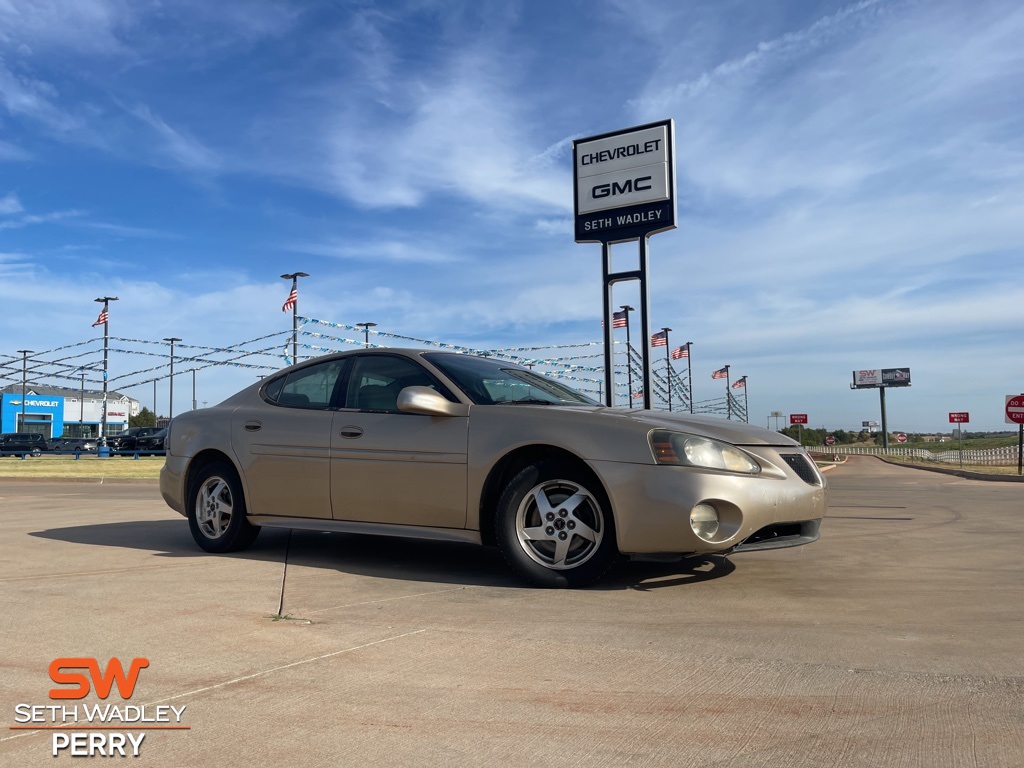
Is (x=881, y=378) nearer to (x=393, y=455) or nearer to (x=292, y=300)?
(x=292, y=300)

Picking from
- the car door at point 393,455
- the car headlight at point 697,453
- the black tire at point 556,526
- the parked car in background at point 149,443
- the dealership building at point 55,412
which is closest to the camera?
the car headlight at point 697,453

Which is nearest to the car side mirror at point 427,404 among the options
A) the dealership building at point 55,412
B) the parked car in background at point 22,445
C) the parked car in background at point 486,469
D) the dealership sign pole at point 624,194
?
the parked car in background at point 486,469

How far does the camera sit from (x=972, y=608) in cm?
411

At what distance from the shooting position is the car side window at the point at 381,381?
17.8 ft

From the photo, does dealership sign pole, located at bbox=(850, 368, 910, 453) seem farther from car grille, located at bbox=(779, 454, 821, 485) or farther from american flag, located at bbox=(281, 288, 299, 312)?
car grille, located at bbox=(779, 454, 821, 485)

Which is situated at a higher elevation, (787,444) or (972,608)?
(787,444)

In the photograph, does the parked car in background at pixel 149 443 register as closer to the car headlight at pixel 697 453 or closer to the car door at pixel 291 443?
the car door at pixel 291 443

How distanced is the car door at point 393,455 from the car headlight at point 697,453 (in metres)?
1.21

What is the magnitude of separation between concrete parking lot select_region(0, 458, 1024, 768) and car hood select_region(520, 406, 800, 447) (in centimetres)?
86

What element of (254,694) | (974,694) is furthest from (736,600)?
(254,694)

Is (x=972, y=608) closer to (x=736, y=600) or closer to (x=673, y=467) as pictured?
(x=736, y=600)

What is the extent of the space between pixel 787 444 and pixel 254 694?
346cm

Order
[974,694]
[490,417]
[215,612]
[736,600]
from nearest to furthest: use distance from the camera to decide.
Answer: [974,694]
[215,612]
[736,600]
[490,417]

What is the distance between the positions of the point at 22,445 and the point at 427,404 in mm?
49643
